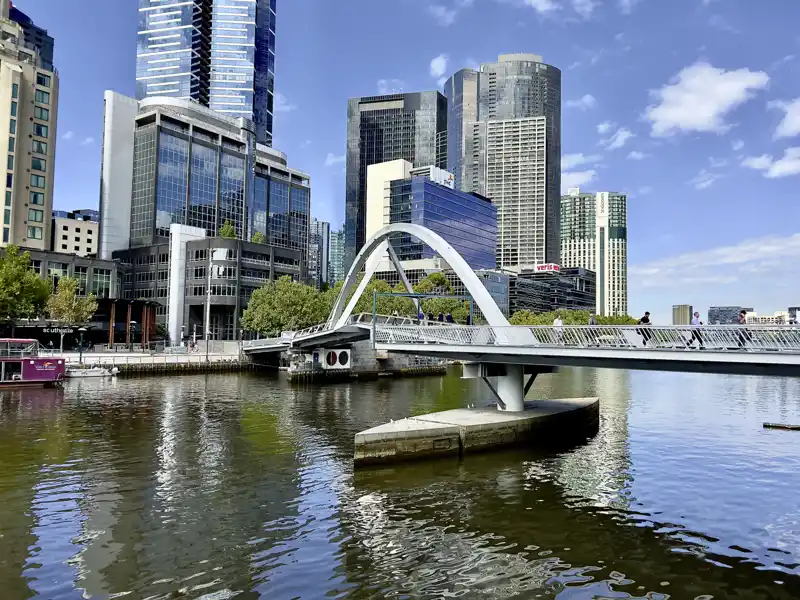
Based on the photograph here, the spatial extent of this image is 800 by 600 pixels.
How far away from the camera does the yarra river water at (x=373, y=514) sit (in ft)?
50.3

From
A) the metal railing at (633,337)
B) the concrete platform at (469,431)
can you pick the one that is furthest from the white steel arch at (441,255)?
the concrete platform at (469,431)

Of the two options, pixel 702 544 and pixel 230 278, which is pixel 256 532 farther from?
pixel 230 278

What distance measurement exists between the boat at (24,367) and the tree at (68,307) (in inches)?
1042

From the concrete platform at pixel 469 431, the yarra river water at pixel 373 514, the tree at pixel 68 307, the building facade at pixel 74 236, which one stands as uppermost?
the building facade at pixel 74 236

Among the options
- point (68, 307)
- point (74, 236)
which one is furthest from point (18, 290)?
point (74, 236)

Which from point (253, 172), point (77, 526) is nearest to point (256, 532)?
point (77, 526)

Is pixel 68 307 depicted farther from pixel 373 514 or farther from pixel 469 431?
pixel 373 514

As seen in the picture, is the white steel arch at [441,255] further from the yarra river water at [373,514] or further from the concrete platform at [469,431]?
the yarra river water at [373,514]

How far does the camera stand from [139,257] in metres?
120

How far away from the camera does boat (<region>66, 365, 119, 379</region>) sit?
208 ft

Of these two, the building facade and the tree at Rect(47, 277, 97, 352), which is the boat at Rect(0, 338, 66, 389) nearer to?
the tree at Rect(47, 277, 97, 352)

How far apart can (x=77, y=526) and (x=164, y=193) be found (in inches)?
4859

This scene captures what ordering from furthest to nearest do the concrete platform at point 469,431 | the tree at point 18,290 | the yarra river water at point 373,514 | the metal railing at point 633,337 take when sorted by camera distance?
the tree at point 18,290
the concrete platform at point 469,431
the metal railing at point 633,337
the yarra river water at point 373,514

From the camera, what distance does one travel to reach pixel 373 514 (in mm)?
20859
